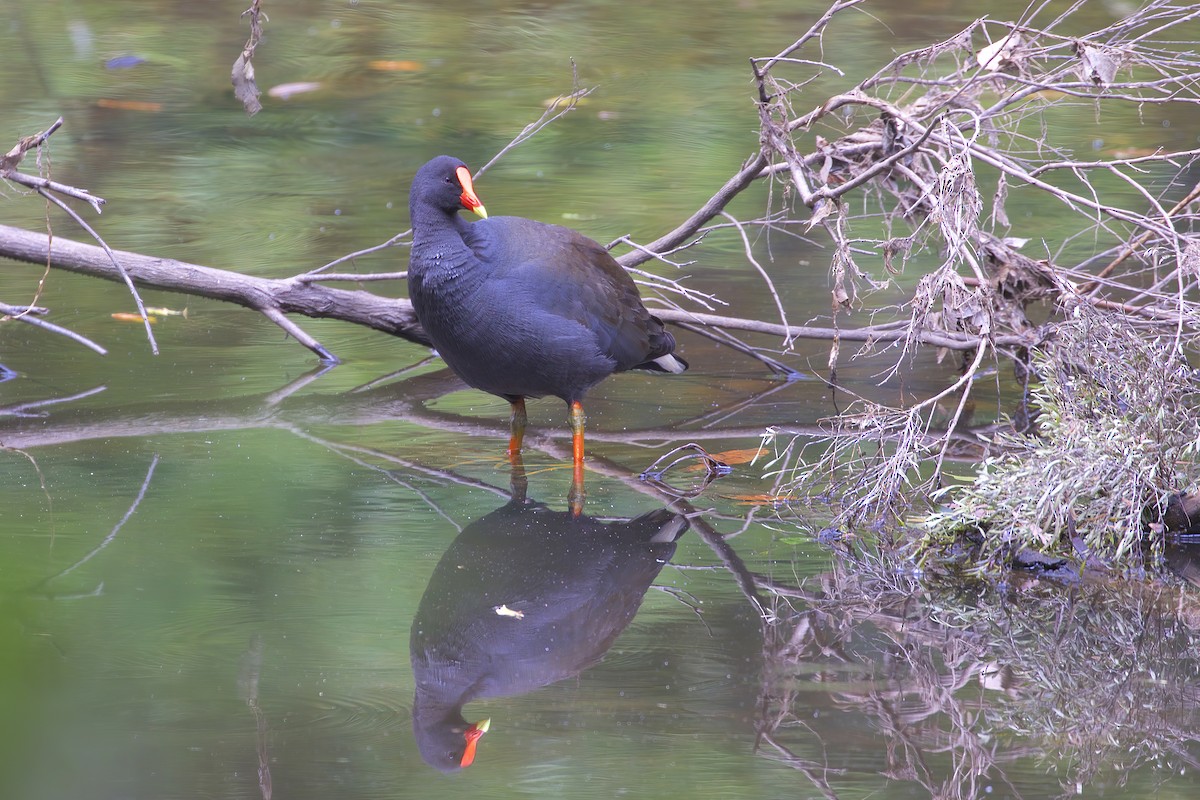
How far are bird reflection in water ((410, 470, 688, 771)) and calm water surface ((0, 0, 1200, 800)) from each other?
15 mm

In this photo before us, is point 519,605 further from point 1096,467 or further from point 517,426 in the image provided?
point 1096,467

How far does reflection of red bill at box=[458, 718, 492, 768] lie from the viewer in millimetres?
3018

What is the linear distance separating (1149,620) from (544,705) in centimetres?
174

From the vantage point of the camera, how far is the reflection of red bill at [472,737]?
3.02 meters

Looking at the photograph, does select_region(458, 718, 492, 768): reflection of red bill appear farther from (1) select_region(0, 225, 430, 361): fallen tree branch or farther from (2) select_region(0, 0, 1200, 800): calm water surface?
(1) select_region(0, 225, 430, 361): fallen tree branch

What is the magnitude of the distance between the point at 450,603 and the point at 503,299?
121 cm

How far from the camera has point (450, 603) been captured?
12.8ft

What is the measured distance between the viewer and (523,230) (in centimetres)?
495

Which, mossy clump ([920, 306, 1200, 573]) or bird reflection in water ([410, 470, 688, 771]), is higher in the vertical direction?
mossy clump ([920, 306, 1200, 573])

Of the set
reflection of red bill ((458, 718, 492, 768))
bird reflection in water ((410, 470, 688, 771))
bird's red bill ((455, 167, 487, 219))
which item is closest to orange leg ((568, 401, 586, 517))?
bird reflection in water ((410, 470, 688, 771))

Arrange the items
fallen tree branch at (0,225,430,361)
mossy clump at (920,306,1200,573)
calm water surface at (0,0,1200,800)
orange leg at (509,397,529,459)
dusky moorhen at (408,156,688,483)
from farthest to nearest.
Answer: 1. fallen tree branch at (0,225,430,361)
2. orange leg at (509,397,529,459)
3. dusky moorhen at (408,156,688,483)
4. mossy clump at (920,306,1200,573)
5. calm water surface at (0,0,1200,800)

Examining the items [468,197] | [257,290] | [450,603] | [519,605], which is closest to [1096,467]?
[519,605]

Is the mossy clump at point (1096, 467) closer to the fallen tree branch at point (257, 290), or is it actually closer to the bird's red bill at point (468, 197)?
the bird's red bill at point (468, 197)

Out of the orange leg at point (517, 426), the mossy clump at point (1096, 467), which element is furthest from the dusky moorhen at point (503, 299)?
the mossy clump at point (1096, 467)
